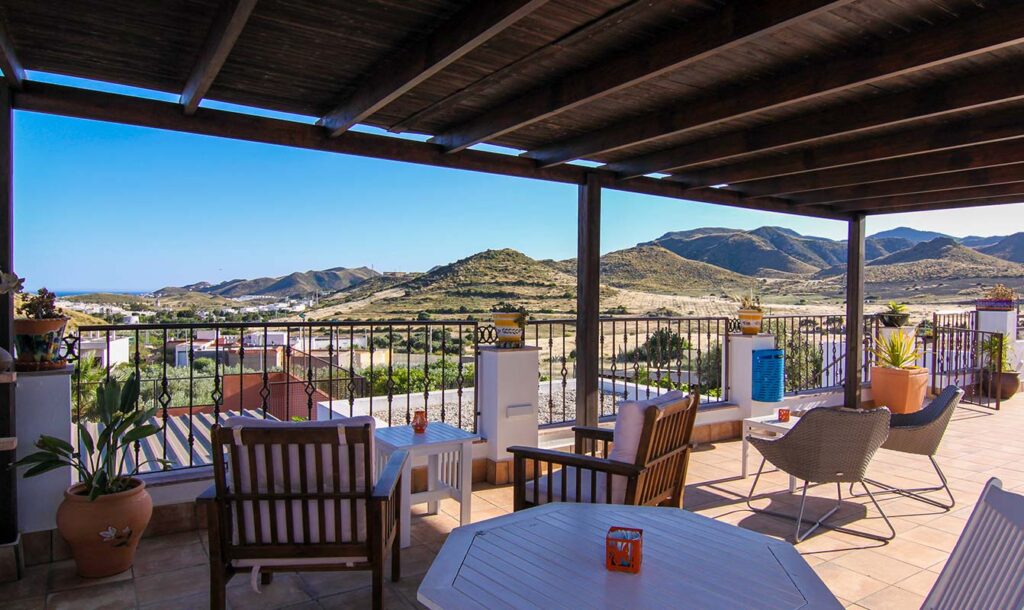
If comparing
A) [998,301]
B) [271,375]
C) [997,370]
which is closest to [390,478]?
[997,370]

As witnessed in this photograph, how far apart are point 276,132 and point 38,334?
1634 mm

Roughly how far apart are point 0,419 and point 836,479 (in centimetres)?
443

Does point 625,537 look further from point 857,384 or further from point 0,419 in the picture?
point 857,384

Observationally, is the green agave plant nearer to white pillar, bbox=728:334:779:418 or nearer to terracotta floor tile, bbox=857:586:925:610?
terracotta floor tile, bbox=857:586:925:610

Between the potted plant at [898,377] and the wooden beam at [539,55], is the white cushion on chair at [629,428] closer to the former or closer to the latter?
the wooden beam at [539,55]

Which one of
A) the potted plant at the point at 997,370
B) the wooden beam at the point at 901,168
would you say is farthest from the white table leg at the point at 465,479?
the potted plant at the point at 997,370

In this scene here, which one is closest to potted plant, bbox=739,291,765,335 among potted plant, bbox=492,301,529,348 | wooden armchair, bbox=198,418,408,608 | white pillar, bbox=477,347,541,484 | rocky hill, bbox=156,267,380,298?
white pillar, bbox=477,347,541,484

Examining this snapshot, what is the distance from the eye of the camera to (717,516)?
4008mm

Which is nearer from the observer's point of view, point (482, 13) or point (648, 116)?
point (482, 13)

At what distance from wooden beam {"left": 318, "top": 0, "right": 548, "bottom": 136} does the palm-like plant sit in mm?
6857

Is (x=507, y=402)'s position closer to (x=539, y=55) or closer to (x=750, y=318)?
A: (x=539, y=55)

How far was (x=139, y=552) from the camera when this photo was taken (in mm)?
3373

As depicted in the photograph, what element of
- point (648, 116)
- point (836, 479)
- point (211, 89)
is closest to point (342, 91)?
point (211, 89)

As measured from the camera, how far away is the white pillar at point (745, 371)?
19.9ft
